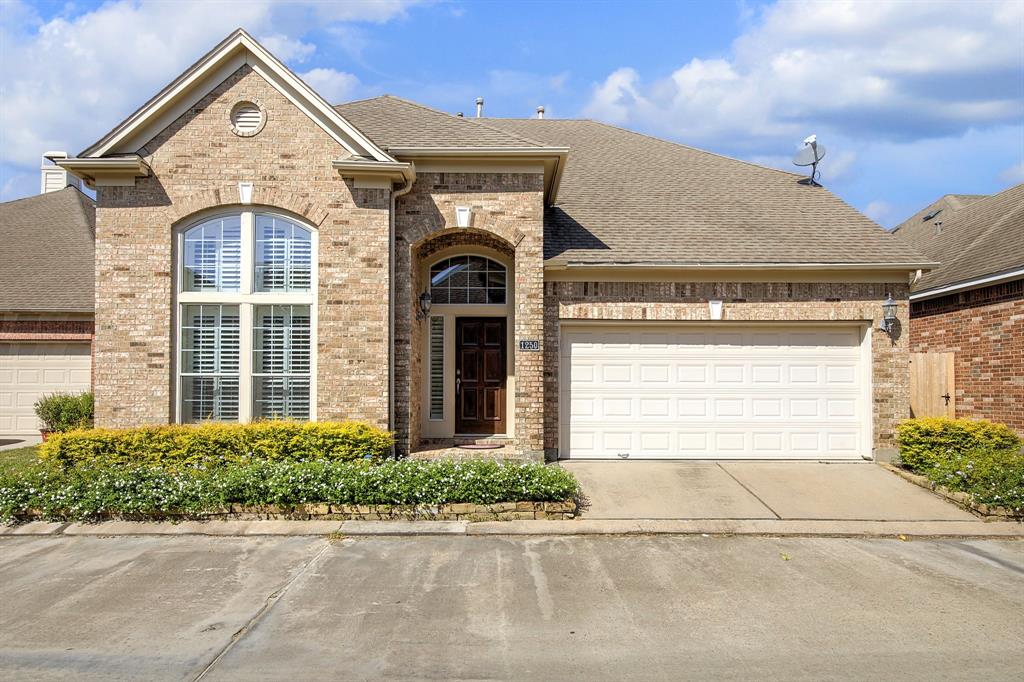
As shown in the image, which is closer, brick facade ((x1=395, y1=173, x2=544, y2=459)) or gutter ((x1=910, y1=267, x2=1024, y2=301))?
brick facade ((x1=395, y1=173, x2=544, y2=459))

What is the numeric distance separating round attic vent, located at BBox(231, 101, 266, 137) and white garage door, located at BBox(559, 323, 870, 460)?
5765 millimetres

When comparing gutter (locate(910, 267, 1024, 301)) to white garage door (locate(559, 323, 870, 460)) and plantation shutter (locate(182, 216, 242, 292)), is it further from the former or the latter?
plantation shutter (locate(182, 216, 242, 292))

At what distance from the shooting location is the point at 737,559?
6.84 m

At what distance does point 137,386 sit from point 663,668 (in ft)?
28.1

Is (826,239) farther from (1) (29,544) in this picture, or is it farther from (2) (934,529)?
(1) (29,544)

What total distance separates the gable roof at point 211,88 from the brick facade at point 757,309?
145 inches

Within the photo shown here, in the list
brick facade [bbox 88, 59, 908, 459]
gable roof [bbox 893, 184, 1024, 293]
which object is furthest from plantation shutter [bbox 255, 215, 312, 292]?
gable roof [bbox 893, 184, 1024, 293]

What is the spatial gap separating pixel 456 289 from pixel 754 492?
6.01 m

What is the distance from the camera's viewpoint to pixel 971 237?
48.9ft

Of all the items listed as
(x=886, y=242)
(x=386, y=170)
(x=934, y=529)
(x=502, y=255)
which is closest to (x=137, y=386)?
(x=386, y=170)

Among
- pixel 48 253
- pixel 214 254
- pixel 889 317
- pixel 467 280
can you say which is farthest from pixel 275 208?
pixel 889 317

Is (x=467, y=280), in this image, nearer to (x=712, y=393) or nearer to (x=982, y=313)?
(x=712, y=393)

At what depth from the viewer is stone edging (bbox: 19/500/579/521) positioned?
797cm

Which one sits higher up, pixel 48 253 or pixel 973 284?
pixel 48 253
